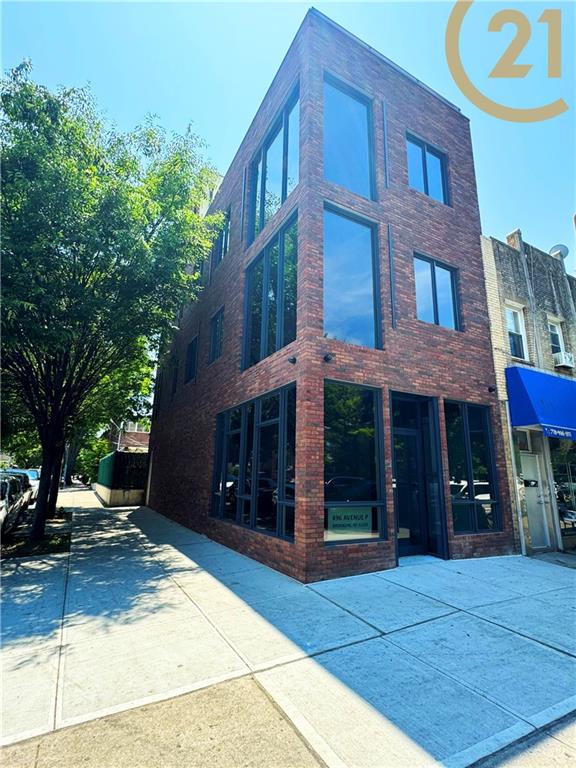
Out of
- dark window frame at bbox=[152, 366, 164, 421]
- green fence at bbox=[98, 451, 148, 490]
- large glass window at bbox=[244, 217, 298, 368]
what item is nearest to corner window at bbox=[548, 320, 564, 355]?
large glass window at bbox=[244, 217, 298, 368]

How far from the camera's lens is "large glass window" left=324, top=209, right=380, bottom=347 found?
7.66m

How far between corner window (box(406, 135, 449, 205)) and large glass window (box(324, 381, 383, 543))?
19.9 ft

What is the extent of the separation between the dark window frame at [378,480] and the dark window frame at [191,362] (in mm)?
8016

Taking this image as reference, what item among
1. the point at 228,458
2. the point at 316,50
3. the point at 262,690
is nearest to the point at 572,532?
the point at 228,458

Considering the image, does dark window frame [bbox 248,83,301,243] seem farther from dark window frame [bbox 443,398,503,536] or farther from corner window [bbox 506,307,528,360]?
corner window [bbox 506,307,528,360]

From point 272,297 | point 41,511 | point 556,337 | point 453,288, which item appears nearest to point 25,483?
point 41,511

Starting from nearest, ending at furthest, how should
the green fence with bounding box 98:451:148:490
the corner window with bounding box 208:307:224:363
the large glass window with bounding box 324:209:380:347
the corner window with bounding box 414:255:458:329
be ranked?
1. the large glass window with bounding box 324:209:380:347
2. the corner window with bounding box 414:255:458:329
3. the corner window with bounding box 208:307:224:363
4. the green fence with bounding box 98:451:148:490

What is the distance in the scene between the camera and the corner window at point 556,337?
11281mm

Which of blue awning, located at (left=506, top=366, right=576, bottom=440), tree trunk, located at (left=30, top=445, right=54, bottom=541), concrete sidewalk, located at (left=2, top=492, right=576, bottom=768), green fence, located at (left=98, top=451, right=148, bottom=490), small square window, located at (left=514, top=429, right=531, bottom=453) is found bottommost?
concrete sidewalk, located at (left=2, top=492, right=576, bottom=768)

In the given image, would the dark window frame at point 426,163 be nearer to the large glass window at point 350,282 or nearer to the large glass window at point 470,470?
the large glass window at point 350,282

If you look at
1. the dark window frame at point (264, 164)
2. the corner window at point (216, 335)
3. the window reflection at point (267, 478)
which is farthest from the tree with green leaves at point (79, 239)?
the window reflection at point (267, 478)

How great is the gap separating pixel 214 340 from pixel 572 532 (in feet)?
37.1

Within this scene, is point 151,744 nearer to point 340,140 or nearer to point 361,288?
point 361,288

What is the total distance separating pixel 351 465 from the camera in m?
7.12
